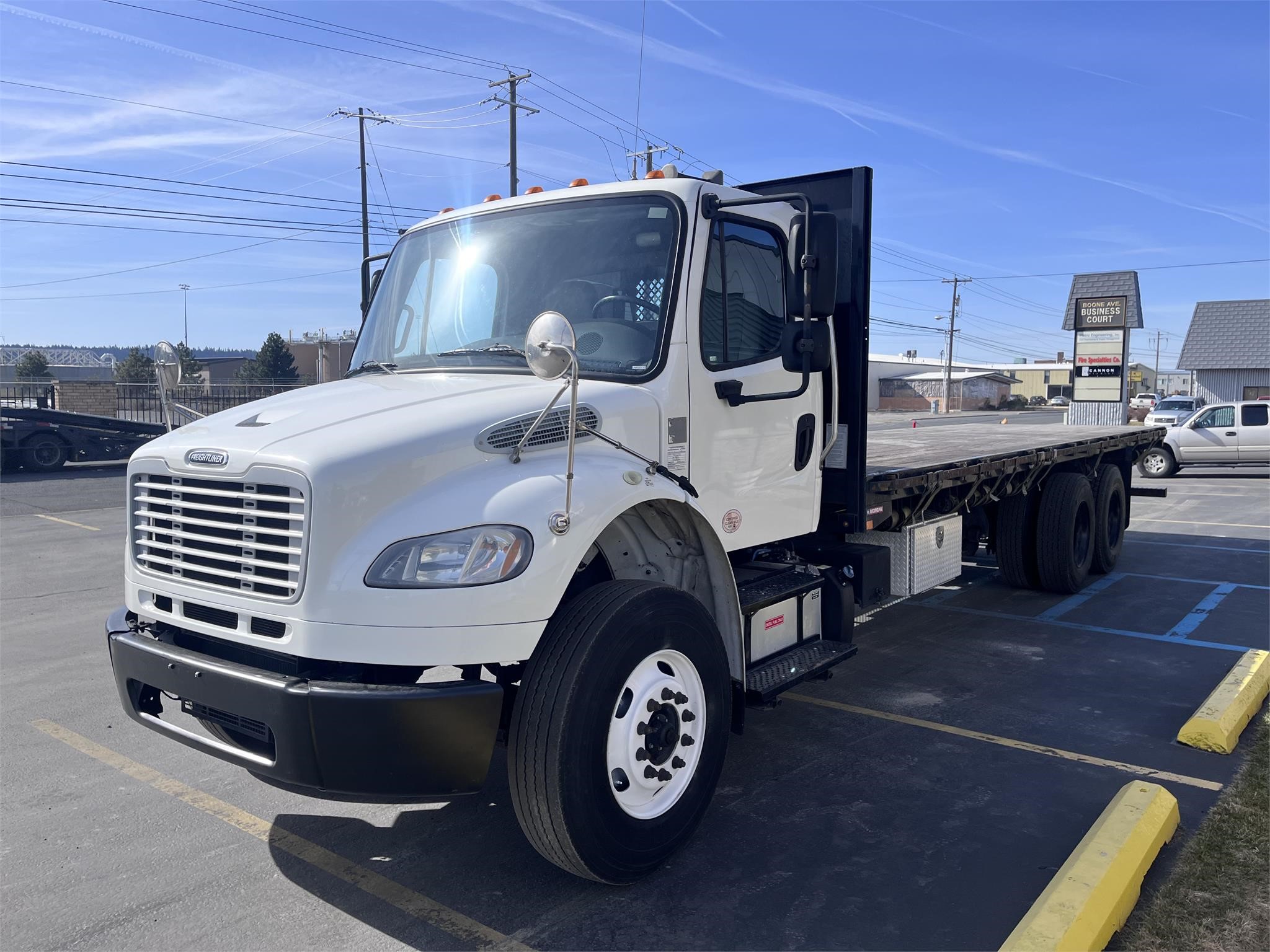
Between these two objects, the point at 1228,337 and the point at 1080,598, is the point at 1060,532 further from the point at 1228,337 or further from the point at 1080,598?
the point at 1228,337

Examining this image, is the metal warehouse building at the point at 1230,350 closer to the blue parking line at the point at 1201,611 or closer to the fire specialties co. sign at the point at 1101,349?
the fire specialties co. sign at the point at 1101,349

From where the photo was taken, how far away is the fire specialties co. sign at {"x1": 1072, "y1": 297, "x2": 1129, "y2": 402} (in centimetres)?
1894

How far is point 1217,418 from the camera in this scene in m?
21.8

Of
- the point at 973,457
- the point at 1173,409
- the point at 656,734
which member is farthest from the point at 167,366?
the point at 1173,409

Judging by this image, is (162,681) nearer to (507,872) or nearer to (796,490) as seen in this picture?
(507,872)

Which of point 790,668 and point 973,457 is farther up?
point 973,457

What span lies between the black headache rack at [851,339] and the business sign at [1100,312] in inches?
617

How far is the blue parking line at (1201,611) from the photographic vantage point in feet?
25.9

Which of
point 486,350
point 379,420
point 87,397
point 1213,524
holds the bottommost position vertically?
point 1213,524

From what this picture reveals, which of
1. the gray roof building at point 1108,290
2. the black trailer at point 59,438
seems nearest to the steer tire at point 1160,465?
the gray roof building at point 1108,290

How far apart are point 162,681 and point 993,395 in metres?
102

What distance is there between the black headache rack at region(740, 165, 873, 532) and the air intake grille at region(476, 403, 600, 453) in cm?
196

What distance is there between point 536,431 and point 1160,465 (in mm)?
21828

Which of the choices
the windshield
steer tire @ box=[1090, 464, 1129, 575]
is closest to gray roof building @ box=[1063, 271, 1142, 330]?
steer tire @ box=[1090, 464, 1129, 575]
